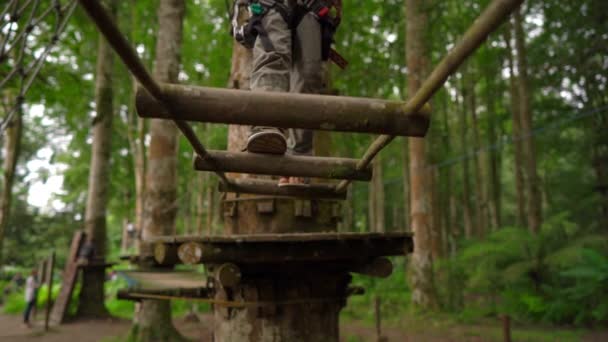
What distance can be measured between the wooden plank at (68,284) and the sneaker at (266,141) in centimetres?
1141

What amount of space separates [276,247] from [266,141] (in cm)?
128

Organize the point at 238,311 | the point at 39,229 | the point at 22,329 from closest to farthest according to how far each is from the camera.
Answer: the point at 238,311 → the point at 22,329 → the point at 39,229

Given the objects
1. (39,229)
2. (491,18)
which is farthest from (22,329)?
(39,229)

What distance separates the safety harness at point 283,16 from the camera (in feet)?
8.17

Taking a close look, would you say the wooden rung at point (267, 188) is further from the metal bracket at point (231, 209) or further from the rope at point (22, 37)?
the rope at point (22, 37)

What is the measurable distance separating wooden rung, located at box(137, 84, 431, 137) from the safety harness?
2.50ft

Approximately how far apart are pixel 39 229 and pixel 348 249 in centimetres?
3329

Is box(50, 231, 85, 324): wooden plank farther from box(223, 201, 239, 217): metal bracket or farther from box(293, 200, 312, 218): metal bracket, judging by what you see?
box(293, 200, 312, 218): metal bracket

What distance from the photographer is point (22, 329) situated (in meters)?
11.9

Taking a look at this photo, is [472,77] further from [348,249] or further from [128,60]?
[128,60]

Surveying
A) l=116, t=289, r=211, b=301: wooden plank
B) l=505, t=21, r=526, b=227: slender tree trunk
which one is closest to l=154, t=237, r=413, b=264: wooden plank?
l=116, t=289, r=211, b=301: wooden plank

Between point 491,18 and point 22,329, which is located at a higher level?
point 491,18

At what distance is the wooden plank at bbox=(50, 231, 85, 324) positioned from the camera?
1191 centimetres

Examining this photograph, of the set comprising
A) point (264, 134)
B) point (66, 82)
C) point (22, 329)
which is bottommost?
point (22, 329)
